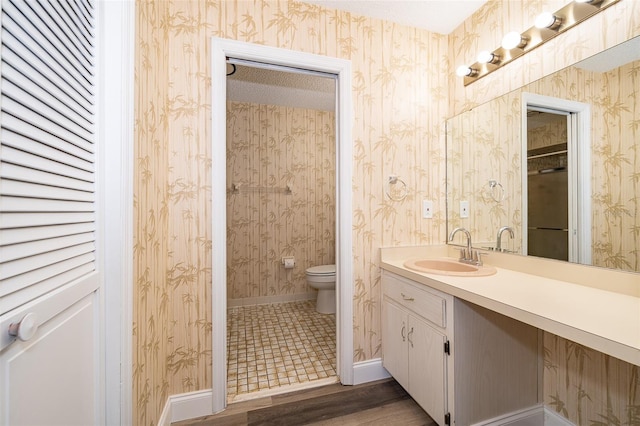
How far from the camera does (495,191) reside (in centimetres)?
167

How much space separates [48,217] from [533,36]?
220 centimetres

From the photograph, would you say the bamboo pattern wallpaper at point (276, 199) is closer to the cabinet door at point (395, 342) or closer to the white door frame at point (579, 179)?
the cabinet door at point (395, 342)

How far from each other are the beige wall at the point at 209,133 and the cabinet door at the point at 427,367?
367 millimetres

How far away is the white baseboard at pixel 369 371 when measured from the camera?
174cm

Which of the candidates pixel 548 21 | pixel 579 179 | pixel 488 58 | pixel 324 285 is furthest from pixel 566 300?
pixel 324 285

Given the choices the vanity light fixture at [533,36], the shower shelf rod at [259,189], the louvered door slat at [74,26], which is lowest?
the shower shelf rod at [259,189]

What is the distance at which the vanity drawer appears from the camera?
1.30 m

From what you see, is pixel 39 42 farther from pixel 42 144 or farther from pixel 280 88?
pixel 280 88

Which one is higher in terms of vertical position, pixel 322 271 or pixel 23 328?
pixel 23 328

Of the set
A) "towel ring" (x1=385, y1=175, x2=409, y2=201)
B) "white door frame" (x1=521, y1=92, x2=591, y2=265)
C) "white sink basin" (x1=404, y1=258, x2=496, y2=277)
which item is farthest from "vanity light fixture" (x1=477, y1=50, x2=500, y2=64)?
"white sink basin" (x1=404, y1=258, x2=496, y2=277)

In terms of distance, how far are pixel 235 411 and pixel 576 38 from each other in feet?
8.58

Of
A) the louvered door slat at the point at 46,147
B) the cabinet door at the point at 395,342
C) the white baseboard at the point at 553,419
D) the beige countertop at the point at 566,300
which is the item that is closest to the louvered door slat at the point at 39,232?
the louvered door slat at the point at 46,147

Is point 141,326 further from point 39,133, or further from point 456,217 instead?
point 456,217

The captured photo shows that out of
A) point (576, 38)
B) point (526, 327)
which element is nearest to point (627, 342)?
point (526, 327)
